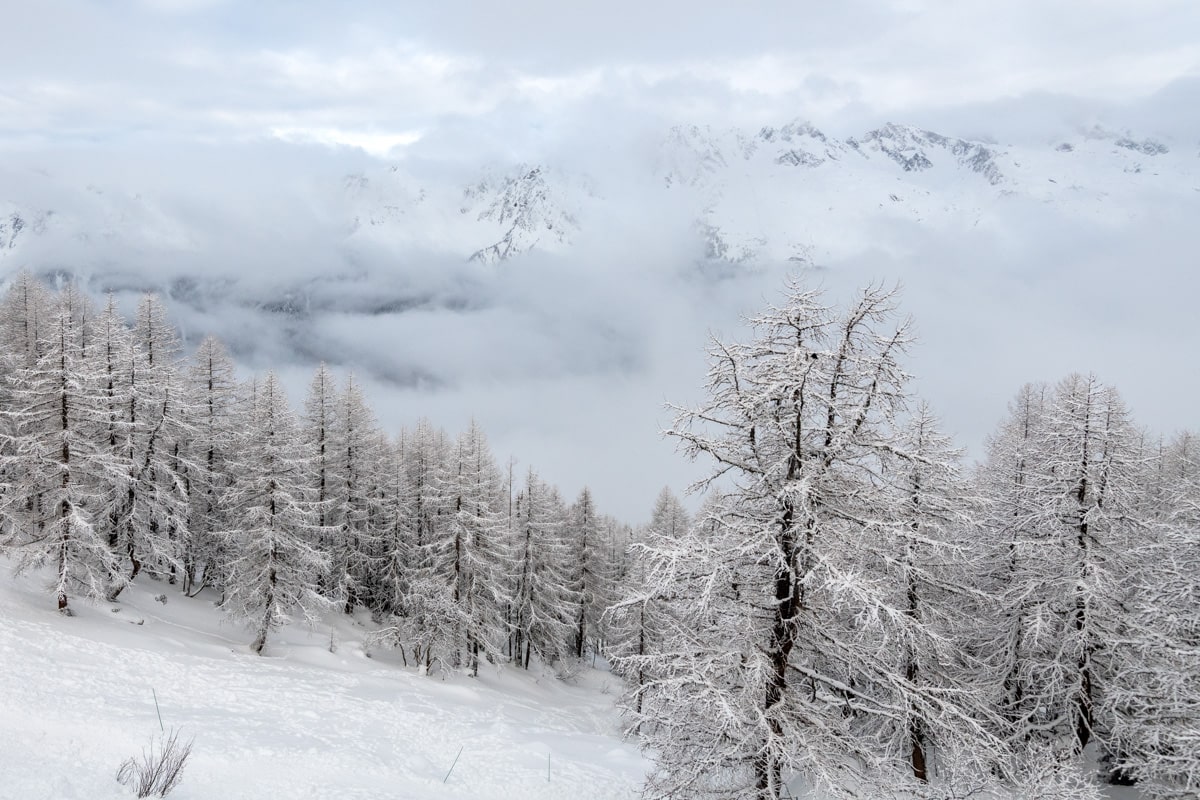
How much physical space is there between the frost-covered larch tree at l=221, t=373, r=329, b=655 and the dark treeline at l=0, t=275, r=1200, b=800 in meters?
0.17

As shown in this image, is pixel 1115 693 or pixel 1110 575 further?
pixel 1110 575

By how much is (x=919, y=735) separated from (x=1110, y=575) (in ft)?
21.6

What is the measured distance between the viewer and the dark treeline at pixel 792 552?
895 centimetres

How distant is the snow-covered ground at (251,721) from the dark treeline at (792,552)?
2487 millimetres

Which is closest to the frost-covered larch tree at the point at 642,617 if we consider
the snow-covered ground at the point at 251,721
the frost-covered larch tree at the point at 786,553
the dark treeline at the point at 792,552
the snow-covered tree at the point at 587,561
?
the dark treeline at the point at 792,552

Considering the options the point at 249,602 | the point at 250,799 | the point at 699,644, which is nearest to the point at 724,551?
the point at 699,644

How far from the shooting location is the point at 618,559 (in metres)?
56.9

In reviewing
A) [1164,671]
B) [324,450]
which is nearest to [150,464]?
[324,450]

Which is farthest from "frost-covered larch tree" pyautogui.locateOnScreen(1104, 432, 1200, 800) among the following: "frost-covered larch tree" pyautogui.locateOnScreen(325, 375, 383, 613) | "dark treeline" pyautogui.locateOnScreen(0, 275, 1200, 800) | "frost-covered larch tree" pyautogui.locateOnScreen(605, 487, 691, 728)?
"frost-covered larch tree" pyautogui.locateOnScreen(325, 375, 383, 613)

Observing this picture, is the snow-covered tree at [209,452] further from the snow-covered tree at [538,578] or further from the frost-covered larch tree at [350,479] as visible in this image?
the snow-covered tree at [538,578]

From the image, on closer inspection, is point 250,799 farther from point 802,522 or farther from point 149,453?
point 149,453

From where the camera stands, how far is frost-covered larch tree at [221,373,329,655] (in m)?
28.2

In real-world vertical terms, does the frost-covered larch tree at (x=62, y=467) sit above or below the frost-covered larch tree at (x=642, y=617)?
above

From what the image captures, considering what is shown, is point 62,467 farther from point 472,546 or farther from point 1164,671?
point 1164,671
